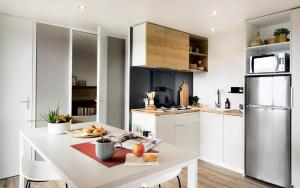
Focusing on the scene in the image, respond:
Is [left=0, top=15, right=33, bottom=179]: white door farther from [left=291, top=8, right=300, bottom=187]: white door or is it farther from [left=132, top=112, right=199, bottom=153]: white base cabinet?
[left=291, top=8, right=300, bottom=187]: white door

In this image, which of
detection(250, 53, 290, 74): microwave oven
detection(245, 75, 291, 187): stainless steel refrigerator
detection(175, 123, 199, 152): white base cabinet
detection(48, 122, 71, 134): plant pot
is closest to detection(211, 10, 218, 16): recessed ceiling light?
detection(250, 53, 290, 74): microwave oven

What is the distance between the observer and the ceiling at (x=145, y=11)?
96.3 inches

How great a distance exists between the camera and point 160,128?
3066mm

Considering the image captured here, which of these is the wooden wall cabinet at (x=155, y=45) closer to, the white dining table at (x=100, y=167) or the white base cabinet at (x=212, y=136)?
the white base cabinet at (x=212, y=136)

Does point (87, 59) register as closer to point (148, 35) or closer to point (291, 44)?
point (148, 35)

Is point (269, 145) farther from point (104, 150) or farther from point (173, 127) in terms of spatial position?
point (104, 150)

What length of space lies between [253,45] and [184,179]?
2.18 meters

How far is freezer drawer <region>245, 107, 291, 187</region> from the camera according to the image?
2574 mm

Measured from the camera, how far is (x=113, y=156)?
4.18 ft

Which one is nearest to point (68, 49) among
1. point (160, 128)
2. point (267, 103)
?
point (160, 128)

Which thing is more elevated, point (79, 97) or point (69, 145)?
point (79, 97)

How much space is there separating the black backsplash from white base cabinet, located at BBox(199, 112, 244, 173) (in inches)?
28.9

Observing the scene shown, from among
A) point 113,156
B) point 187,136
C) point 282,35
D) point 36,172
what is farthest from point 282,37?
point 36,172

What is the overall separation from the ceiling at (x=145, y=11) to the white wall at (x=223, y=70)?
410 millimetres
